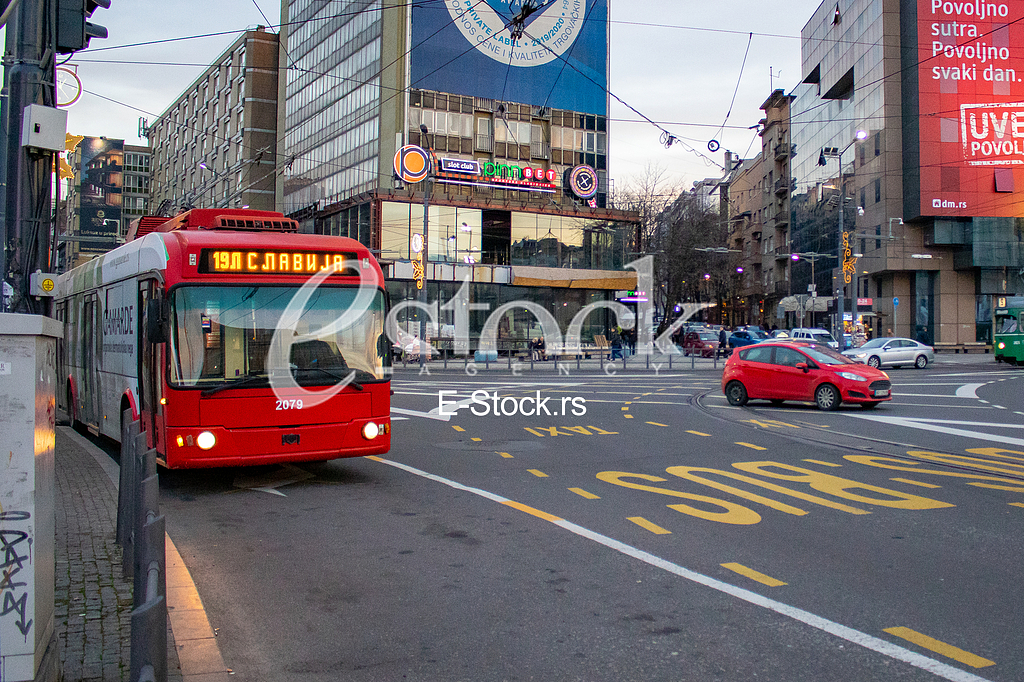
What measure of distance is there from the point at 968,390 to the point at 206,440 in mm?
22759

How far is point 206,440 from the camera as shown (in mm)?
8578

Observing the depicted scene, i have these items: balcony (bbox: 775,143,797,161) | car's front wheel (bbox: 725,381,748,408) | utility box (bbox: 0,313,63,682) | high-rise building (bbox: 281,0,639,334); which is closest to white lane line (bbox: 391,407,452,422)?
car's front wheel (bbox: 725,381,748,408)

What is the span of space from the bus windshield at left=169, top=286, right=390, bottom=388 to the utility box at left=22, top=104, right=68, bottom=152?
2249 mm

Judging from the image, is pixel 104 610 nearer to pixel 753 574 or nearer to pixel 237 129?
pixel 753 574

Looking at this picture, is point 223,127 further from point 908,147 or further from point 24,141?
point 24,141

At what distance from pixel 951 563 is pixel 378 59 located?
47.2 meters

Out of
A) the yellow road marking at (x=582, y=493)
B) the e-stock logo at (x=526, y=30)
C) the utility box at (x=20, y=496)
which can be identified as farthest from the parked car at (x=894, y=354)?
the utility box at (x=20, y=496)

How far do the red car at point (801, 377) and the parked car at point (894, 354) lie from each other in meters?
21.0

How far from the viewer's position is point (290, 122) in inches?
2362

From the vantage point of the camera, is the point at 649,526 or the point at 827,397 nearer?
the point at 649,526

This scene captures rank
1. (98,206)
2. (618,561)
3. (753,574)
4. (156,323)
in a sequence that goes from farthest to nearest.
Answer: (98,206), (156,323), (618,561), (753,574)

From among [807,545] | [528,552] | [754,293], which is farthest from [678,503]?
[754,293]

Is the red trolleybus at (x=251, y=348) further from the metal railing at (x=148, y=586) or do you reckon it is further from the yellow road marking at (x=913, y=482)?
the yellow road marking at (x=913, y=482)

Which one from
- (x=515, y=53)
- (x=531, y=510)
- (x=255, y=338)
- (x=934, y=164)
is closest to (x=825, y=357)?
(x=531, y=510)
